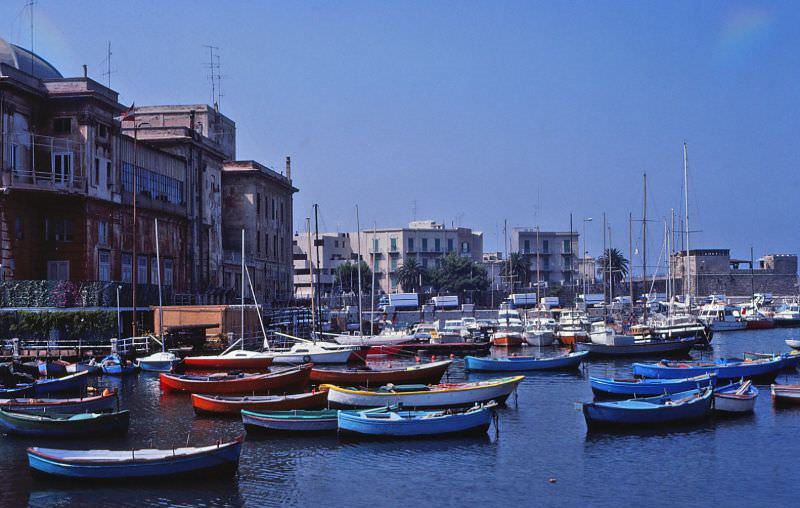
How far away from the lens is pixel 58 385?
41.1 meters

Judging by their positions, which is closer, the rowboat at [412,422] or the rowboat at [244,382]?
the rowboat at [412,422]

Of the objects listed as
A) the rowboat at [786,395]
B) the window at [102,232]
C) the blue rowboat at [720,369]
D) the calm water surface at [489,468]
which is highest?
the window at [102,232]

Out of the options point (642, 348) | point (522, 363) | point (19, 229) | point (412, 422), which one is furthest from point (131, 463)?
point (642, 348)

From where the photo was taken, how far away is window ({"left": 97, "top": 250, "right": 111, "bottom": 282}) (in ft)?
199

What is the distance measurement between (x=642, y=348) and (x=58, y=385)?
42.3m

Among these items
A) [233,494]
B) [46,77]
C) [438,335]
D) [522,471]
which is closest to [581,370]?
[438,335]

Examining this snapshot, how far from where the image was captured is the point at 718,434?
113 feet

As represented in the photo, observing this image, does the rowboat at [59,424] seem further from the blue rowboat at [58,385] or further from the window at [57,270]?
the window at [57,270]

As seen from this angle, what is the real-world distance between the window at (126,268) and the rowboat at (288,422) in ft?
111

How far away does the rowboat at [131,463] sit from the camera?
83.5 feet

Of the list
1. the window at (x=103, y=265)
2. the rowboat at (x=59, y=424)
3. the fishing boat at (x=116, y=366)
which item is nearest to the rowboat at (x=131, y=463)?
the rowboat at (x=59, y=424)

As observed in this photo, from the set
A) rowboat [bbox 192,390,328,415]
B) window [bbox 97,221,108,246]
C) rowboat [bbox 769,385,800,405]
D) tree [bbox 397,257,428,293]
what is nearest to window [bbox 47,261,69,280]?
window [bbox 97,221,108,246]

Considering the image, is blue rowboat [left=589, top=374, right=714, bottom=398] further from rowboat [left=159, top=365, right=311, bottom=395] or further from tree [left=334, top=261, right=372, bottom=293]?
tree [left=334, top=261, right=372, bottom=293]

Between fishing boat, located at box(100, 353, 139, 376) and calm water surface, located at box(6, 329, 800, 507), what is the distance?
12689mm
